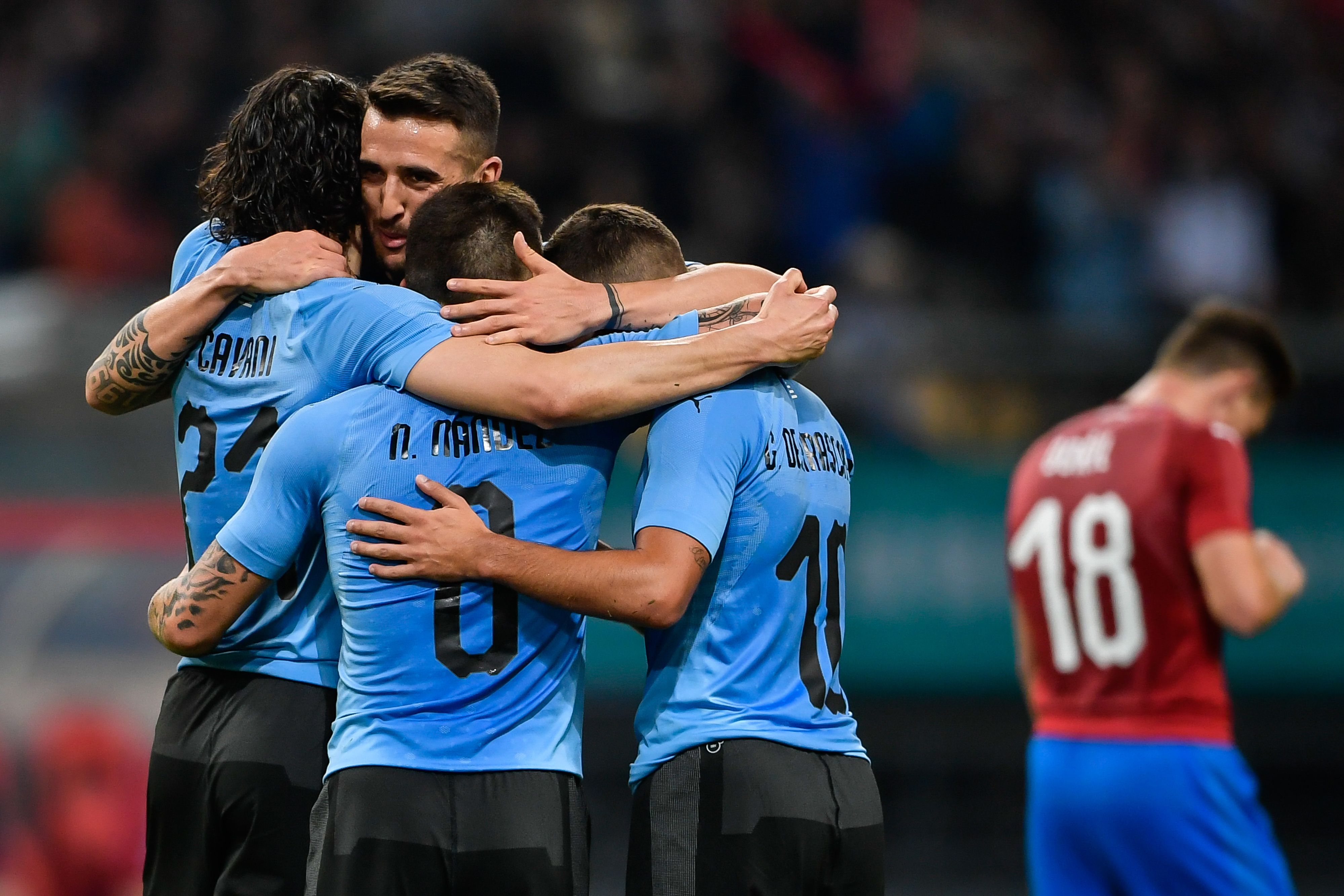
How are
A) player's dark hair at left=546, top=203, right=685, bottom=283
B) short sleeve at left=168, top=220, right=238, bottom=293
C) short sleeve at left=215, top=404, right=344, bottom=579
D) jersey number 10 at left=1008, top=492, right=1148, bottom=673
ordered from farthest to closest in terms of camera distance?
1. jersey number 10 at left=1008, top=492, right=1148, bottom=673
2. short sleeve at left=168, top=220, right=238, bottom=293
3. player's dark hair at left=546, top=203, right=685, bottom=283
4. short sleeve at left=215, top=404, right=344, bottom=579

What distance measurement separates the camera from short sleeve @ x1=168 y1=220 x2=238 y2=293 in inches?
146

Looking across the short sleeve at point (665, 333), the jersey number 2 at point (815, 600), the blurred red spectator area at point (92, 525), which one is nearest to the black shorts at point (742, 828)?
the jersey number 2 at point (815, 600)

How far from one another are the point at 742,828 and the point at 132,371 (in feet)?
5.84

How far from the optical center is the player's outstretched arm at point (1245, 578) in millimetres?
5109

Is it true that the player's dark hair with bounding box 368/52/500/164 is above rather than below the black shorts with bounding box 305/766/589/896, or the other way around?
above

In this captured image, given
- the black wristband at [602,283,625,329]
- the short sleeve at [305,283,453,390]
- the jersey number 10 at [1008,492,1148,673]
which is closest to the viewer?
the short sleeve at [305,283,453,390]

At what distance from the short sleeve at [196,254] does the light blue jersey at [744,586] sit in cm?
120

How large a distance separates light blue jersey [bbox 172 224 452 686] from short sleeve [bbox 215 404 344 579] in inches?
2.9

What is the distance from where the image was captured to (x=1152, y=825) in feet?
16.9

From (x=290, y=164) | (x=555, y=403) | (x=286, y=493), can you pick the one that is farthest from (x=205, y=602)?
(x=290, y=164)

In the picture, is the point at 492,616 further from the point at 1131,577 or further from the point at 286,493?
the point at 1131,577

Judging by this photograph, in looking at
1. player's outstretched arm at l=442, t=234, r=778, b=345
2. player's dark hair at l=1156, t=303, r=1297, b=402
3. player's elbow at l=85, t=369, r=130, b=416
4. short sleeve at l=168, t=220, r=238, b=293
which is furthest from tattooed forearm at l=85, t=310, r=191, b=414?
player's dark hair at l=1156, t=303, r=1297, b=402

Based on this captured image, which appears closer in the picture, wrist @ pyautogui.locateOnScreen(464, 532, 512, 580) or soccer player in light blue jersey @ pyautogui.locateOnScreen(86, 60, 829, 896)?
wrist @ pyautogui.locateOnScreen(464, 532, 512, 580)

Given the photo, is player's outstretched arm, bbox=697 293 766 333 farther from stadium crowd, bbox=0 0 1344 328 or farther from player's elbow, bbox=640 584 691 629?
stadium crowd, bbox=0 0 1344 328
